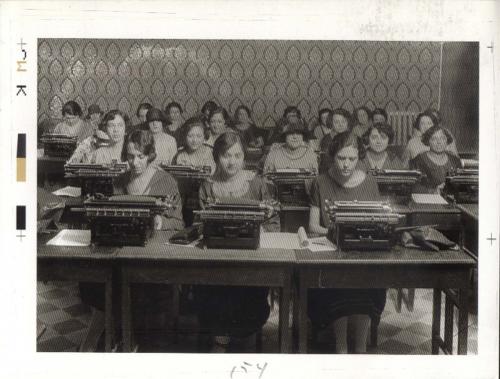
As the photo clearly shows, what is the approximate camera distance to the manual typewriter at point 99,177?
2992 mm

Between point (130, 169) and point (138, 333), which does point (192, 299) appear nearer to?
point (138, 333)

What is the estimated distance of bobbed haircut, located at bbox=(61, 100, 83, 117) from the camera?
277 centimetres

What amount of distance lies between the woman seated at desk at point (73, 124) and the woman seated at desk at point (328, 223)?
3.83 ft

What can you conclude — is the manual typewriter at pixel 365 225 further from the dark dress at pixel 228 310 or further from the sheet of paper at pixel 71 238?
the sheet of paper at pixel 71 238

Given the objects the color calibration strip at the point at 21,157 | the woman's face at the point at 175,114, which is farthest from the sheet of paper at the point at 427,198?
the color calibration strip at the point at 21,157

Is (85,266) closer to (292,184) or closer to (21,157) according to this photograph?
(21,157)

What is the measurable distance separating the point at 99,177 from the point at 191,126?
619mm

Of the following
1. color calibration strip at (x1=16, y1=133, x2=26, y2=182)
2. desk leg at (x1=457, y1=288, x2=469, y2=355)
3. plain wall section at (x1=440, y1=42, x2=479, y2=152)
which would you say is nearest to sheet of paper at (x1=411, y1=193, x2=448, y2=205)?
plain wall section at (x1=440, y1=42, x2=479, y2=152)

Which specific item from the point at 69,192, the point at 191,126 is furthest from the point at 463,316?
the point at 69,192

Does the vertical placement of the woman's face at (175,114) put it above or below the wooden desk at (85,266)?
above

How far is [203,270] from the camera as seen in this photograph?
8.99ft

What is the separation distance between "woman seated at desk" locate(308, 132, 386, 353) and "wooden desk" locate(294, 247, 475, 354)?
7cm
